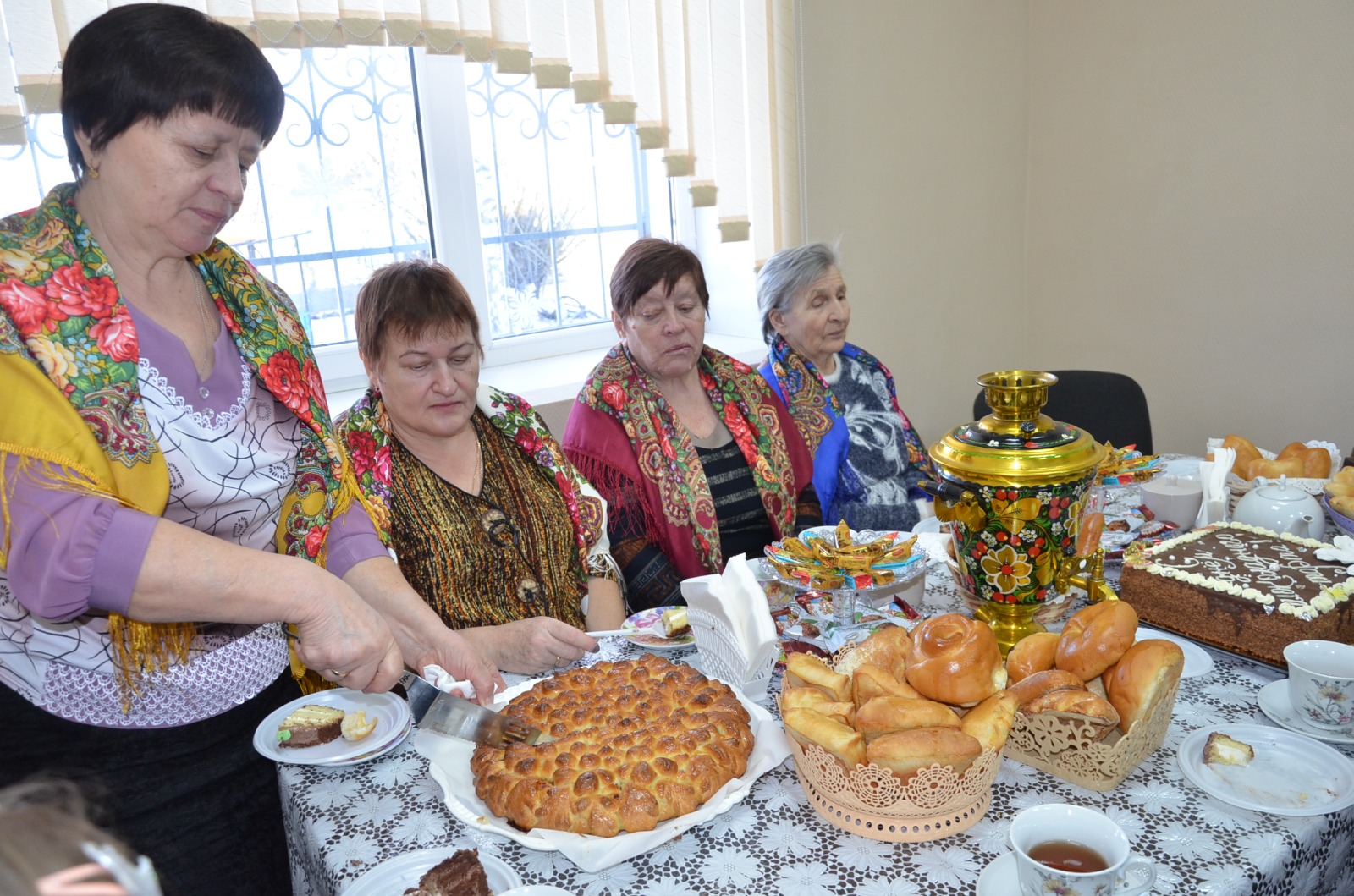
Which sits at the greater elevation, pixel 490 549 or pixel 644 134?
pixel 644 134

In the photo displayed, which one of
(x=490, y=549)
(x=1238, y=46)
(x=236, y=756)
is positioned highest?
(x=1238, y=46)

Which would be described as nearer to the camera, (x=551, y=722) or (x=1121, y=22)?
(x=551, y=722)

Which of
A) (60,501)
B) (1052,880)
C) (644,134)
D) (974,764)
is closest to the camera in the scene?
(1052,880)

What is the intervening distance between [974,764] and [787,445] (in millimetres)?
1593

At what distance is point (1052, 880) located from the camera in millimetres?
819

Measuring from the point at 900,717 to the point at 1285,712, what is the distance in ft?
1.84

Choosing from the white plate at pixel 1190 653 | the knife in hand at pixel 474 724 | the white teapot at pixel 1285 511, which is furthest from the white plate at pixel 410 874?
the white teapot at pixel 1285 511

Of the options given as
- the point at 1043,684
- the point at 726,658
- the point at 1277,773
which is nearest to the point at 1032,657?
the point at 1043,684

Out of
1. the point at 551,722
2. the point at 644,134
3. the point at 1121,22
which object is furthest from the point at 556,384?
the point at 1121,22

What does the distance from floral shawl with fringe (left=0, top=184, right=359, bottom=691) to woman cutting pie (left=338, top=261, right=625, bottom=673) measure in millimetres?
367

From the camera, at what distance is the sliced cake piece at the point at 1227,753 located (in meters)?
1.09

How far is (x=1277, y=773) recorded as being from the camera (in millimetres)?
1082

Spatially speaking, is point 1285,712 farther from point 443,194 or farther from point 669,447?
point 443,194

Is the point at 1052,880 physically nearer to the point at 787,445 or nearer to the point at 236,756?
the point at 236,756
